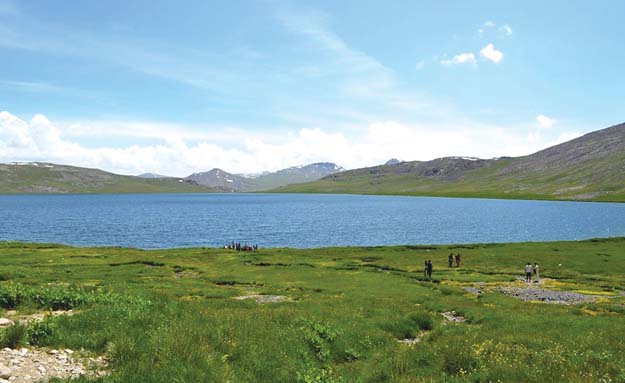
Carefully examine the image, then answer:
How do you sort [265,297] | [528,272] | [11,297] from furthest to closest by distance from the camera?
[528,272] → [265,297] → [11,297]

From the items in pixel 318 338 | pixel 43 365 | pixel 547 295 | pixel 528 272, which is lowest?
pixel 547 295

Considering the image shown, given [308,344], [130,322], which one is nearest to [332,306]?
[308,344]

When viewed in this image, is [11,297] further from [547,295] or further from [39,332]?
[547,295]

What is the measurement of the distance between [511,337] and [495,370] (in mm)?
6282

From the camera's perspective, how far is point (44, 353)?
44.0ft

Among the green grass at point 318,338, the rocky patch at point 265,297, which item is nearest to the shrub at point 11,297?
the green grass at point 318,338

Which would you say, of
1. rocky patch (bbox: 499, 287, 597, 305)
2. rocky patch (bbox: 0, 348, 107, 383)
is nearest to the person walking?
rocky patch (bbox: 499, 287, 597, 305)

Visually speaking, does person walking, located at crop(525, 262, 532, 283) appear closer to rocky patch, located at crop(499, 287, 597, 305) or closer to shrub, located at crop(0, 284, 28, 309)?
rocky patch, located at crop(499, 287, 597, 305)

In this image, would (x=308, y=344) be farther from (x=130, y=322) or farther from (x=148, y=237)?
(x=148, y=237)

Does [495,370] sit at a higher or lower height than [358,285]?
higher

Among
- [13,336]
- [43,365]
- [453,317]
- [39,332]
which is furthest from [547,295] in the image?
[13,336]

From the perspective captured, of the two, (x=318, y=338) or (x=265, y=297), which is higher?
(x=318, y=338)

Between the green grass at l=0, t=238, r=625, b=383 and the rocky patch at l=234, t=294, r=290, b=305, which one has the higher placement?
the green grass at l=0, t=238, r=625, b=383

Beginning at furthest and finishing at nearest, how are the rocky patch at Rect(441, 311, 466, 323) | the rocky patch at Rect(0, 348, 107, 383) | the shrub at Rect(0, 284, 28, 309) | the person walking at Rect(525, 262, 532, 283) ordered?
the person walking at Rect(525, 262, 532, 283)
the rocky patch at Rect(441, 311, 466, 323)
the shrub at Rect(0, 284, 28, 309)
the rocky patch at Rect(0, 348, 107, 383)
